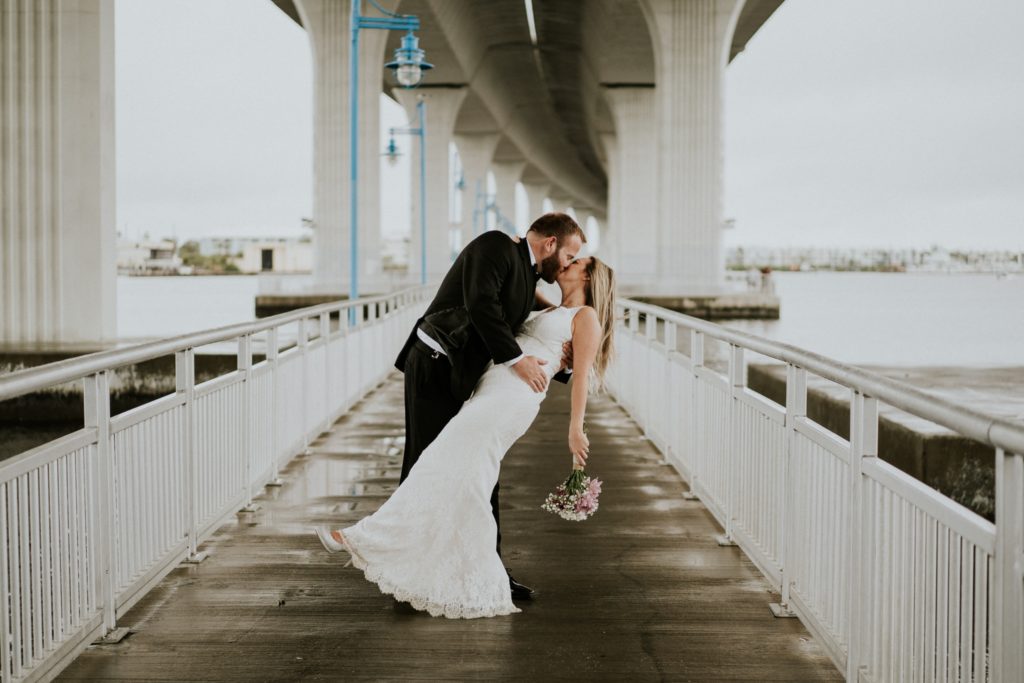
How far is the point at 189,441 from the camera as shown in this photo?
603cm

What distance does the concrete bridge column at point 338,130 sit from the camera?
3928 cm

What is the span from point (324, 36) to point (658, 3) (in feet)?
37.2

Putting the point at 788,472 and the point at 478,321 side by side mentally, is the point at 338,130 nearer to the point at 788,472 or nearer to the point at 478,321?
the point at 478,321

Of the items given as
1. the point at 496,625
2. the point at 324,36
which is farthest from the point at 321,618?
the point at 324,36

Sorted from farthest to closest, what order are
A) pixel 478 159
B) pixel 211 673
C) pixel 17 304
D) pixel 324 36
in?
pixel 478 159
pixel 324 36
pixel 17 304
pixel 211 673

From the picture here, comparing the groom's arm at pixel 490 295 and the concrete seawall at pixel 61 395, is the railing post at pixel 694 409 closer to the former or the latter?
the groom's arm at pixel 490 295

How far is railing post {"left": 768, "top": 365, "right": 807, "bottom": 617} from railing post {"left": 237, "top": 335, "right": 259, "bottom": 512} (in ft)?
11.5

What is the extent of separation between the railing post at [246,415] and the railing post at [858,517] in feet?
13.8

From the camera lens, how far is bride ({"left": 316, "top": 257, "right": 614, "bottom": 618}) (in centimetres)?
506

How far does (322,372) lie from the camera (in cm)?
1110

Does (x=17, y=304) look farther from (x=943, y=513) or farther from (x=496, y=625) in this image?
(x=943, y=513)

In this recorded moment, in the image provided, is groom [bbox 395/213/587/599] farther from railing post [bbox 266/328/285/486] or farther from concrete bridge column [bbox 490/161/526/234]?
concrete bridge column [bbox 490/161/526/234]

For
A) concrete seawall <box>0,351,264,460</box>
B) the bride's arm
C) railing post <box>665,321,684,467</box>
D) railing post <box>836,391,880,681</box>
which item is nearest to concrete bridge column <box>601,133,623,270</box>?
concrete seawall <box>0,351,264,460</box>

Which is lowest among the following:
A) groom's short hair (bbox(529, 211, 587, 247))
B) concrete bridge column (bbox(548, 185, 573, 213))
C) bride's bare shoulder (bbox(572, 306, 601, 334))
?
bride's bare shoulder (bbox(572, 306, 601, 334))
